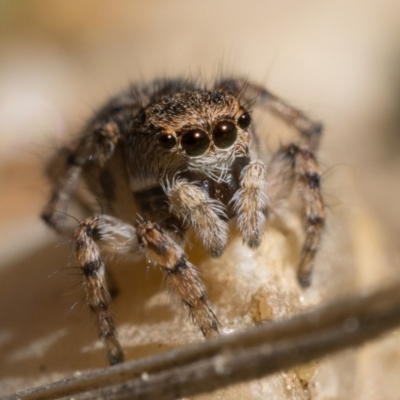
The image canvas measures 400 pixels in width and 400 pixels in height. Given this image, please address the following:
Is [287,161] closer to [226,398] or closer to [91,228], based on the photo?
[91,228]

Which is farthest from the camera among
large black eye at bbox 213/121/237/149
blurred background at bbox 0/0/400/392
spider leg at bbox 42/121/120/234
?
blurred background at bbox 0/0/400/392

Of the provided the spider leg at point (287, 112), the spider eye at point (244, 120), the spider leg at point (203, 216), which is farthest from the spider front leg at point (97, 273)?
the spider leg at point (287, 112)

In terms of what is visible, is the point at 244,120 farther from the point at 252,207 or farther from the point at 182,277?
the point at 182,277

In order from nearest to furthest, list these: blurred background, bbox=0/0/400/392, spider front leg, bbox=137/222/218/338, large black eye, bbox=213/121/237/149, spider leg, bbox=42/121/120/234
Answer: spider front leg, bbox=137/222/218/338
large black eye, bbox=213/121/237/149
spider leg, bbox=42/121/120/234
blurred background, bbox=0/0/400/392

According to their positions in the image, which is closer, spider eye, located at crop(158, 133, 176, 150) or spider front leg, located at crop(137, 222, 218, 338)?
spider front leg, located at crop(137, 222, 218, 338)

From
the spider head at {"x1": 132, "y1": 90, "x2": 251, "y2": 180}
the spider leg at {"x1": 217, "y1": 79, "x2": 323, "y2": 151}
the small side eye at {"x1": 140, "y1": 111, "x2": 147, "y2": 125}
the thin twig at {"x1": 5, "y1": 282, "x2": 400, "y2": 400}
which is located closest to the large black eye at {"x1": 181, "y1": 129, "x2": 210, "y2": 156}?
the spider head at {"x1": 132, "y1": 90, "x2": 251, "y2": 180}

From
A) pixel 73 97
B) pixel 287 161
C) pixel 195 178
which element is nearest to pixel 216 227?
pixel 195 178

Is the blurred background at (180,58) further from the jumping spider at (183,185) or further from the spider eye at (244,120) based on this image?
the spider eye at (244,120)

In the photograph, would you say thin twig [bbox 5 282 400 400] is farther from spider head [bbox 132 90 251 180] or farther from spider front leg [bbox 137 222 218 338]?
spider head [bbox 132 90 251 180]
